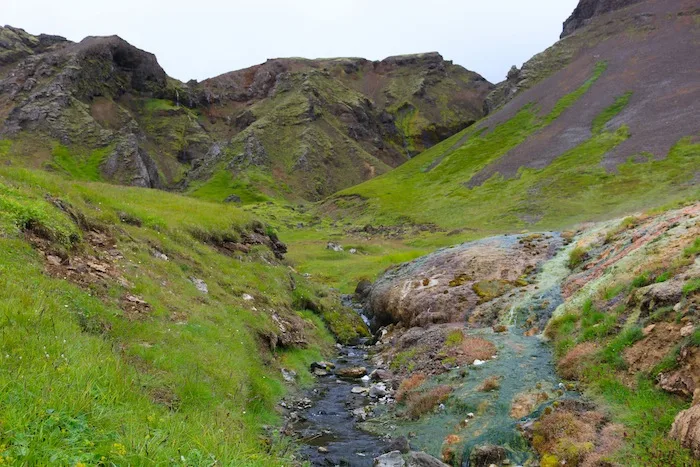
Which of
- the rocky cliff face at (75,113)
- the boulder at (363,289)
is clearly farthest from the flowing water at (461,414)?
the rocky cliff face at (75,113)

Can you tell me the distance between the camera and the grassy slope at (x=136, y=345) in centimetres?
707

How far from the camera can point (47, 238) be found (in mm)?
18125

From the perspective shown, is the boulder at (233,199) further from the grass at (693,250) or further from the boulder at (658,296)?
the boulder at (658,296)

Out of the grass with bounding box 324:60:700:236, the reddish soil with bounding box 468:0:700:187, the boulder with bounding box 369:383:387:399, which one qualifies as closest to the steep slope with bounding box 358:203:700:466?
the boulder with bounding box 369:383:387:399

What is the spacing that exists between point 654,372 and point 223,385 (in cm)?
1452

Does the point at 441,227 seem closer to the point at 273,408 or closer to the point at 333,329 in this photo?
the point at 333,329

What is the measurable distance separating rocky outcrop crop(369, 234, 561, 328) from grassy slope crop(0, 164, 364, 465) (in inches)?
262

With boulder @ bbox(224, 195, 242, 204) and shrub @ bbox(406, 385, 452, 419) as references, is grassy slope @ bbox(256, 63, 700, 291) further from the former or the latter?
shrub @ bbox(406, 385, 452, 419)

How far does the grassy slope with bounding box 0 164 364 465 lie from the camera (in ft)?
23.2

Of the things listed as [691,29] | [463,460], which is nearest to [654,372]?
[463,460]

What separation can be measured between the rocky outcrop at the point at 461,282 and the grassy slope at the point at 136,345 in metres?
6.66

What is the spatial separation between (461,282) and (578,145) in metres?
86.3

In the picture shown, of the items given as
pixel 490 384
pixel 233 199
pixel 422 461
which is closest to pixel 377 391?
pixel 490 384

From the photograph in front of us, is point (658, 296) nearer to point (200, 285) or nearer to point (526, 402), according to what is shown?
point (526, 402)
